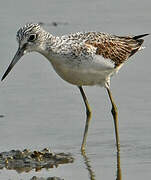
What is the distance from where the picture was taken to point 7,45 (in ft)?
59.7

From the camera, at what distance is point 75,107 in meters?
15.7

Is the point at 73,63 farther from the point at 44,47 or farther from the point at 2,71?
the point at 2,71

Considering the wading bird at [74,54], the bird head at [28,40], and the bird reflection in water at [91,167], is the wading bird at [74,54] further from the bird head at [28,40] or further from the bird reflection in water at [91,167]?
the bird reflection in water at [91,167]

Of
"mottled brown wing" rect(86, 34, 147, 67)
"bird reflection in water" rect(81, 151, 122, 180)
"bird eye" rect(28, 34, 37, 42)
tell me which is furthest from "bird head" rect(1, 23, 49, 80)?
"bird reflection in water" rect(81, 151, 122, 180)

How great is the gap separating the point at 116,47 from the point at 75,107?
1387 millimetres

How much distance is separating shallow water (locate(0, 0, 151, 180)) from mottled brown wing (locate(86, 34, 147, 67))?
931 millimetres

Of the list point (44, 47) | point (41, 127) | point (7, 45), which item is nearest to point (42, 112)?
point (41, 127)

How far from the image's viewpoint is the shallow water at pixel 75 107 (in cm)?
1335

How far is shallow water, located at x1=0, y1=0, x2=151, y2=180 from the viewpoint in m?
13.4

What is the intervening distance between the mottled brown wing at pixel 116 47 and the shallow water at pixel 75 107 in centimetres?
93

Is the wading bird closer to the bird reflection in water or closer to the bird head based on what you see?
the bird head

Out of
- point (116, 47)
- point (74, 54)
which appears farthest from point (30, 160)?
point (116, 47)

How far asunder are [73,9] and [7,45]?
114 inches

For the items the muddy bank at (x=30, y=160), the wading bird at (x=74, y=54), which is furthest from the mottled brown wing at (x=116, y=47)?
the muddy bank at (x=30, y=160)
